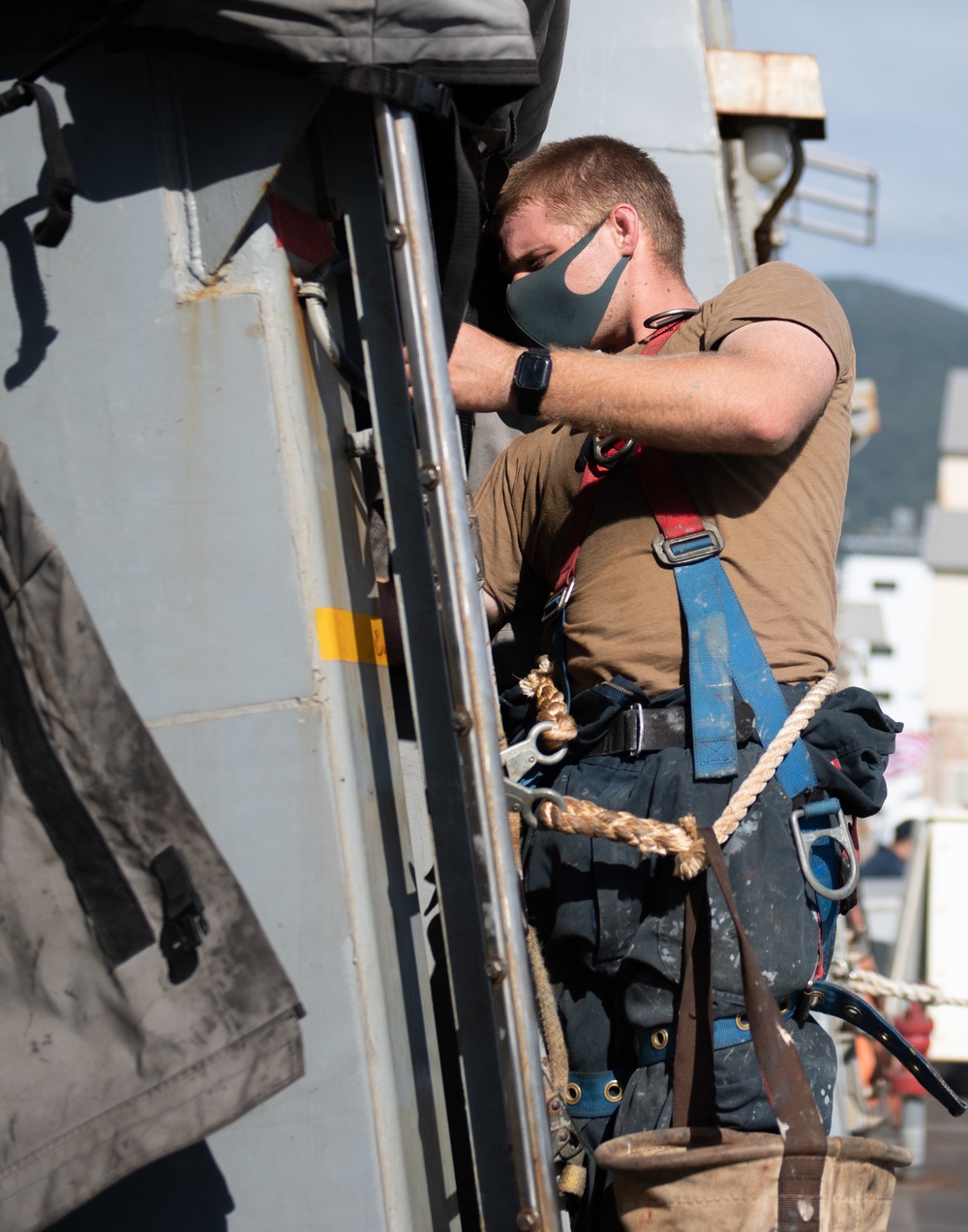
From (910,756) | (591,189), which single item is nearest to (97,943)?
(591,189)

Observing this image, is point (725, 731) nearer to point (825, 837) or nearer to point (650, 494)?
point (825, 837)

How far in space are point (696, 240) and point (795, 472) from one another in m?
2.07

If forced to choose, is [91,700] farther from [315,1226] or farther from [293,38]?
[293,38]

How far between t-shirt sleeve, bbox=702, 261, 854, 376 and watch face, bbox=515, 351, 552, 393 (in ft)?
1.05

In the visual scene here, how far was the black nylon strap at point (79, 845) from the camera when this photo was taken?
153cm

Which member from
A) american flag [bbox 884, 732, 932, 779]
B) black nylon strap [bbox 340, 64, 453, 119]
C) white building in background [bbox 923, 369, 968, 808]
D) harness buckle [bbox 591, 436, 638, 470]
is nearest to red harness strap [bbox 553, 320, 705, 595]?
harness buckle [bbox 591, 436, 638, 470]

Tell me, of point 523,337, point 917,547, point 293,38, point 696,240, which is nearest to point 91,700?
point 293,38

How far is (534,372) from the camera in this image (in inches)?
80.2

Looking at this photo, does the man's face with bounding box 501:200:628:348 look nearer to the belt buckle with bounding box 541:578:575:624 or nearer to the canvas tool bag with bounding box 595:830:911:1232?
the belt buckle with bounding box 541:578:575:624

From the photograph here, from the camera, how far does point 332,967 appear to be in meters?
1.75

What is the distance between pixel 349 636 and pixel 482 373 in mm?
506

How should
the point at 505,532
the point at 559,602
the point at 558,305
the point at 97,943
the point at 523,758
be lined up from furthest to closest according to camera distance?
the point at 505,532 → the point at 558,305 → the point at 559,602 → the point at 523,758 → the point at 97,943

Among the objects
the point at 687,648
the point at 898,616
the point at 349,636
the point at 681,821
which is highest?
the point at 349,636

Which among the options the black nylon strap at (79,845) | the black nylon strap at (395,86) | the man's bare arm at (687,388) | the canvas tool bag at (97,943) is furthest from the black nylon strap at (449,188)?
the black nylon strap at (79,845)
